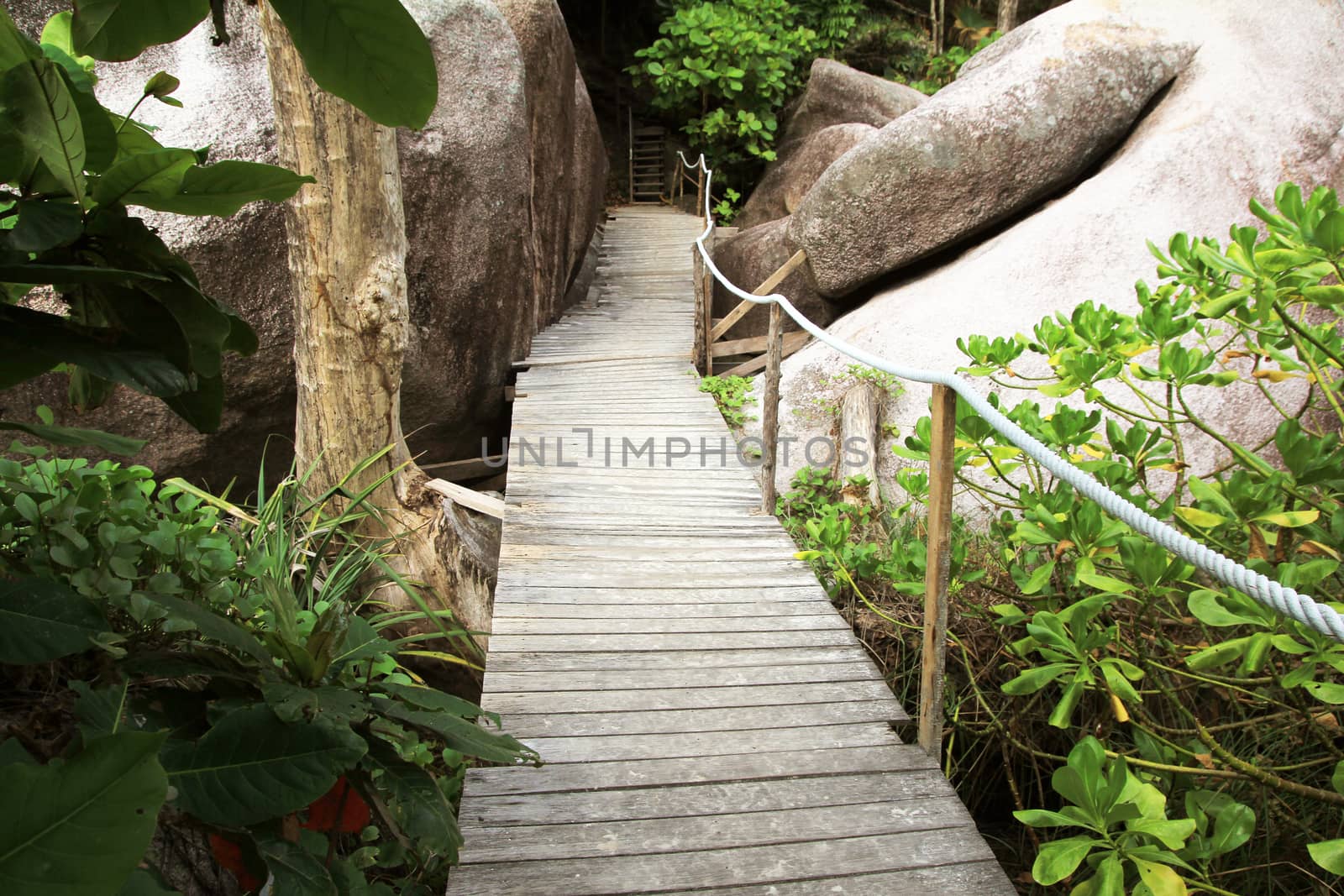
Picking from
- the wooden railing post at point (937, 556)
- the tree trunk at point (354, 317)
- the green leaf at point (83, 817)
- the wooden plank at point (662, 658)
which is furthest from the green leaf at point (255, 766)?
the tree trunk at point (354, 317)

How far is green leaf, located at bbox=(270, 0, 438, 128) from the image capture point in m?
0.83

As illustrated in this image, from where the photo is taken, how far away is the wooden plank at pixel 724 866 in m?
1.73

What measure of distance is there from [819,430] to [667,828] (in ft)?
13.0

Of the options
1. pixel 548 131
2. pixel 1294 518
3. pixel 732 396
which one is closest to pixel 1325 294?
pixel 1294 518

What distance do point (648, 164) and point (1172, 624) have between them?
51.4 feet

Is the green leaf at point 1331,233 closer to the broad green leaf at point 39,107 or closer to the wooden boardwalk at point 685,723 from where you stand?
the wooden boardwalk at point 685,723

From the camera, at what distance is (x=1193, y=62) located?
20.1 ft

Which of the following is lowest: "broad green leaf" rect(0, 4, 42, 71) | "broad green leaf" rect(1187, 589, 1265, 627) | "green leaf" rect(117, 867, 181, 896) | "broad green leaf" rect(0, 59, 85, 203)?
"broad green leaf" rect(1187, 589, 1265, 627)

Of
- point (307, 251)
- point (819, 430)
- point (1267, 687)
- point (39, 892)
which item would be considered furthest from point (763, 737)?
point (819, 430)

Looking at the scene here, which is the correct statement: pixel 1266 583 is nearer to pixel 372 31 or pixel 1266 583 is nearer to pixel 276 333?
pixel 372 31

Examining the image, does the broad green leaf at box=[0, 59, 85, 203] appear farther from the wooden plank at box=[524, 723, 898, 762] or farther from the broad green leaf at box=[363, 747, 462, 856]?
the wooden plank at box=[524, 723, 898, 762]

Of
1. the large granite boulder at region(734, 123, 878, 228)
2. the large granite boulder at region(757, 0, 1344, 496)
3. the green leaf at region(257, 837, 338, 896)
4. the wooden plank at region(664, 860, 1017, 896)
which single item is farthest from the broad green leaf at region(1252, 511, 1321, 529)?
the large granite boulder at region(734, 123, 878, 228)

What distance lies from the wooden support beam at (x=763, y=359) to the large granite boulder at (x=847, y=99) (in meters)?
5.86

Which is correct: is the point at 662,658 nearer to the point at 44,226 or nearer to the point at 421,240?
the point at 44,226
